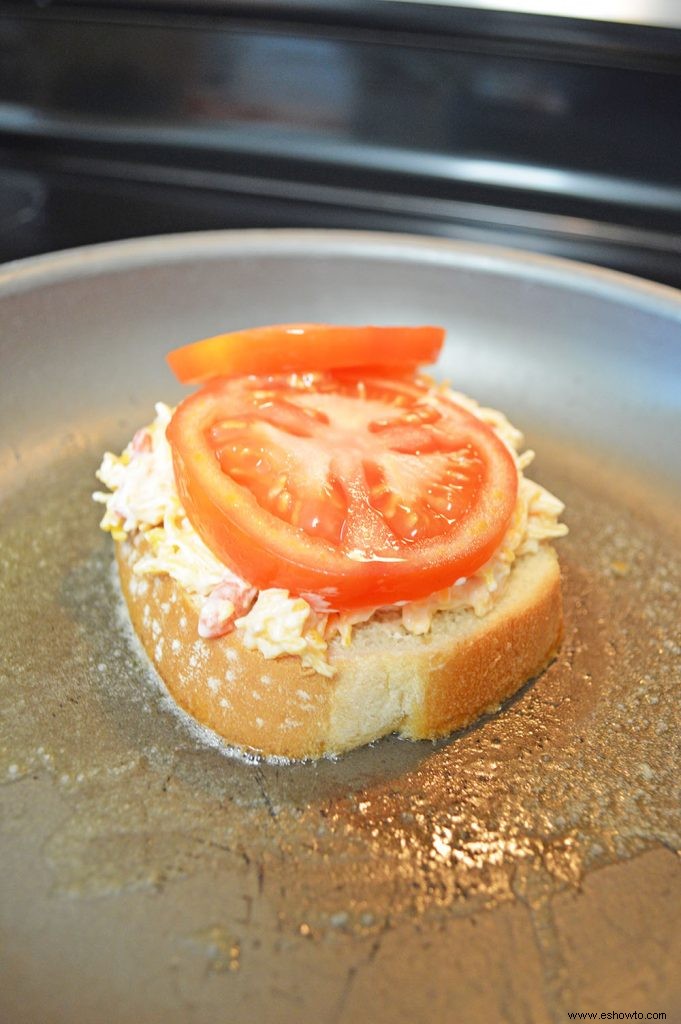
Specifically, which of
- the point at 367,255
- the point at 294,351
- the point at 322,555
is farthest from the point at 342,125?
the point at 322,555

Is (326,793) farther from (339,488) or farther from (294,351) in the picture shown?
(294,351)

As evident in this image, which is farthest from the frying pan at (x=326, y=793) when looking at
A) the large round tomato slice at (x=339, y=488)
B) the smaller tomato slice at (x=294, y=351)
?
the smaller tomato slice at (x=294, y=351)

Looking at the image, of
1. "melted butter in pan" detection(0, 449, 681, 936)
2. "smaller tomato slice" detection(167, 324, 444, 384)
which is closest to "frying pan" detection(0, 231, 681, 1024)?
"melted butter in pan" detection(0, 449, 681, 936)

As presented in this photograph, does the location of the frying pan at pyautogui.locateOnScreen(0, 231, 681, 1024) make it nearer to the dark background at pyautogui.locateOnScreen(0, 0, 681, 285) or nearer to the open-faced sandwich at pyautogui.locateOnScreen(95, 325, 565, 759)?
the open-faced sandwich at pyautogui.locateOnScreen(95, 325, 565, 759)

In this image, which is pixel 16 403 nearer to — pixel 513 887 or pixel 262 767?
pixel 262 767

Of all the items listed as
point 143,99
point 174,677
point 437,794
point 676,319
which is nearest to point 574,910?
point 437,794

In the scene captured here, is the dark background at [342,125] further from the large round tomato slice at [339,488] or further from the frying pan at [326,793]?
the large round tomato slice at [339,488]
